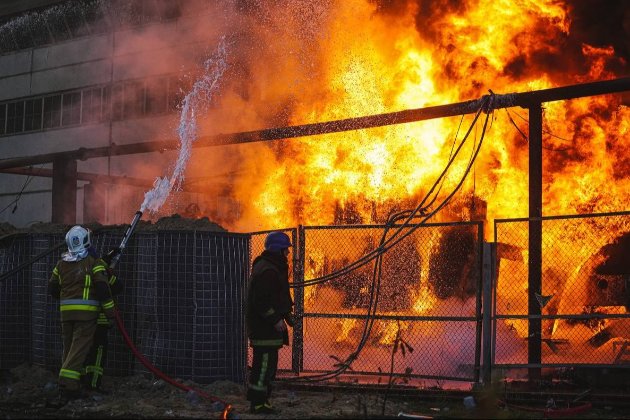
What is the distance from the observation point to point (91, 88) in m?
25.1

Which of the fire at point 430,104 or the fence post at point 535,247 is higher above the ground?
the fire at point 430,104

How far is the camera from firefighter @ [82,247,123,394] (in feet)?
27.6

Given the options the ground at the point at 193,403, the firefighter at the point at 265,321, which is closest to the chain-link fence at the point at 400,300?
the ground at the point at 193,403

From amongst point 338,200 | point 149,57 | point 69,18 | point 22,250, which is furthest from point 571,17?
point 69,18

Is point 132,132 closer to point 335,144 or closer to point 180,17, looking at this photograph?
point 180,17

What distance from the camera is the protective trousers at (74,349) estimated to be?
311 inches

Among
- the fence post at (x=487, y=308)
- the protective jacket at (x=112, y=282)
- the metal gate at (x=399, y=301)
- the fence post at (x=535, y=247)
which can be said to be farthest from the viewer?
the metal gate at (x=399, y=301)

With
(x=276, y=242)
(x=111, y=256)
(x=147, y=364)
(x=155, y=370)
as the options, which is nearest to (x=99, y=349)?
(x=147, y=364)

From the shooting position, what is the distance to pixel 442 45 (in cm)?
1316

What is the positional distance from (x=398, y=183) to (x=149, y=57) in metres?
11.6

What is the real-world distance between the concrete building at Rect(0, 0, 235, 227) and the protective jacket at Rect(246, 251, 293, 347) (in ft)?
38.3

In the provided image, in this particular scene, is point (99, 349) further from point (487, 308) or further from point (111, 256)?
point (487, 308)

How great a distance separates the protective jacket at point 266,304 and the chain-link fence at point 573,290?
12.7ft

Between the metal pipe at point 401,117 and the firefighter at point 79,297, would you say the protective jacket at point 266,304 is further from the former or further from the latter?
the metal pipe at point 401,117
